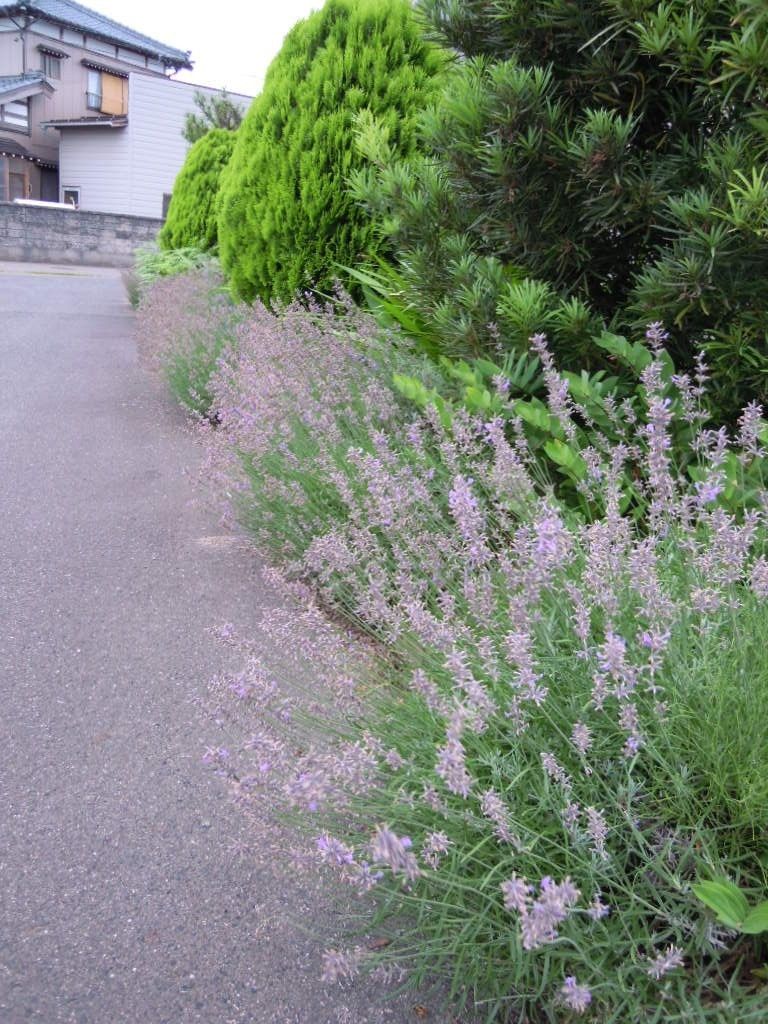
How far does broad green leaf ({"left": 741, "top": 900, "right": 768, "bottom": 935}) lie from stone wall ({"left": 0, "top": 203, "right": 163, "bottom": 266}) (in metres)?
32.9

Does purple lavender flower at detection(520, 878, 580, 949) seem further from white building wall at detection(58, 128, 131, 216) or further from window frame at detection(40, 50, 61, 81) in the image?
window frame at detection(40, 50, 61, 81)

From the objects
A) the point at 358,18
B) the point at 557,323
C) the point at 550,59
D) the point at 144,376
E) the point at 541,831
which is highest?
the point at 358,18

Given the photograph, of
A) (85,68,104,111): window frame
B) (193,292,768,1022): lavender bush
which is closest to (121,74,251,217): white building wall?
(85,68,104,111): window frame

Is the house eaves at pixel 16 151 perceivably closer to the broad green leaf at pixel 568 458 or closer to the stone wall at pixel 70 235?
the stone wall at pixel 70 235

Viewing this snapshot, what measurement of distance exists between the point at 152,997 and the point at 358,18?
704 centimetres

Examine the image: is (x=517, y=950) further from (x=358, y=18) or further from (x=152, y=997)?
(x=358, y=18)

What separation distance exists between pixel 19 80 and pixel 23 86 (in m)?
1.26

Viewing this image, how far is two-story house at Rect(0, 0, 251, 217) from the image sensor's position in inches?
1585

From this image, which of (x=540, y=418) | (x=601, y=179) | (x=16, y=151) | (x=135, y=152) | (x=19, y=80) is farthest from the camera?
(x=16, y=151)

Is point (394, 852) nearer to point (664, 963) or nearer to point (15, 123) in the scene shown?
point (664, 963)

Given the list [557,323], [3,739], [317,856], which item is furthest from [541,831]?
[557,323]

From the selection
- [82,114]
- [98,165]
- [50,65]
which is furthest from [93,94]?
[98,165]

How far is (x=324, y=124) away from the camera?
7039 mm

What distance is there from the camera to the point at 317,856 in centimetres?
178
